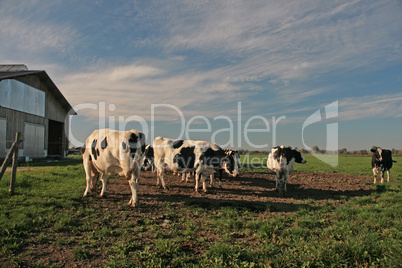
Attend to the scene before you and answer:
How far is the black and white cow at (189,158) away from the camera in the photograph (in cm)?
1274

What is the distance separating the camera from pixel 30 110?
23.5 meters

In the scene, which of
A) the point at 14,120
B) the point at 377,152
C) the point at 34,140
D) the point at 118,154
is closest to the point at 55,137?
the point at 34,140

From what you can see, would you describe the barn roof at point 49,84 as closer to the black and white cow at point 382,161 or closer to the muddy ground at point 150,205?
the muddy ground at point 150,205

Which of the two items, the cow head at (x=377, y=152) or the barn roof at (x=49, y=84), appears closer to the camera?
the cow head at (x=377, y=152)

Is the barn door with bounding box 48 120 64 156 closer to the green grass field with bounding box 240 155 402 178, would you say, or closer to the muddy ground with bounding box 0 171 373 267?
the muddy ground with bounding box 0 171 373 267

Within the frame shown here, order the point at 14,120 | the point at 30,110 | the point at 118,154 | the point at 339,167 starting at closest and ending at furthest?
the point at 118,154 < the point at 14,120 < the point at 30,110 < the point at 339,167

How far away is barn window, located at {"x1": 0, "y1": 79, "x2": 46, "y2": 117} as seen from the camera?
67.2 ft

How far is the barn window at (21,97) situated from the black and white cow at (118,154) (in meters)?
16.8

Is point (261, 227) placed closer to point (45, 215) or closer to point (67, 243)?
point (67, 243)

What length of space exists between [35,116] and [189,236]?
2519 centimetres

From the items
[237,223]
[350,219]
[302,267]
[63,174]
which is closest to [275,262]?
[302,267]

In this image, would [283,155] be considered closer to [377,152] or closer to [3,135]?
[377,152]

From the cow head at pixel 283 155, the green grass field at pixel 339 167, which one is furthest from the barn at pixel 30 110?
the green grass field at pixel 339 167

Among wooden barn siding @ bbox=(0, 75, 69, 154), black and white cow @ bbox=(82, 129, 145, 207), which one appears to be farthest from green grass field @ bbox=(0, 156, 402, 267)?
wooden barn siding @ bbox=(0, 75, 69, 154)
